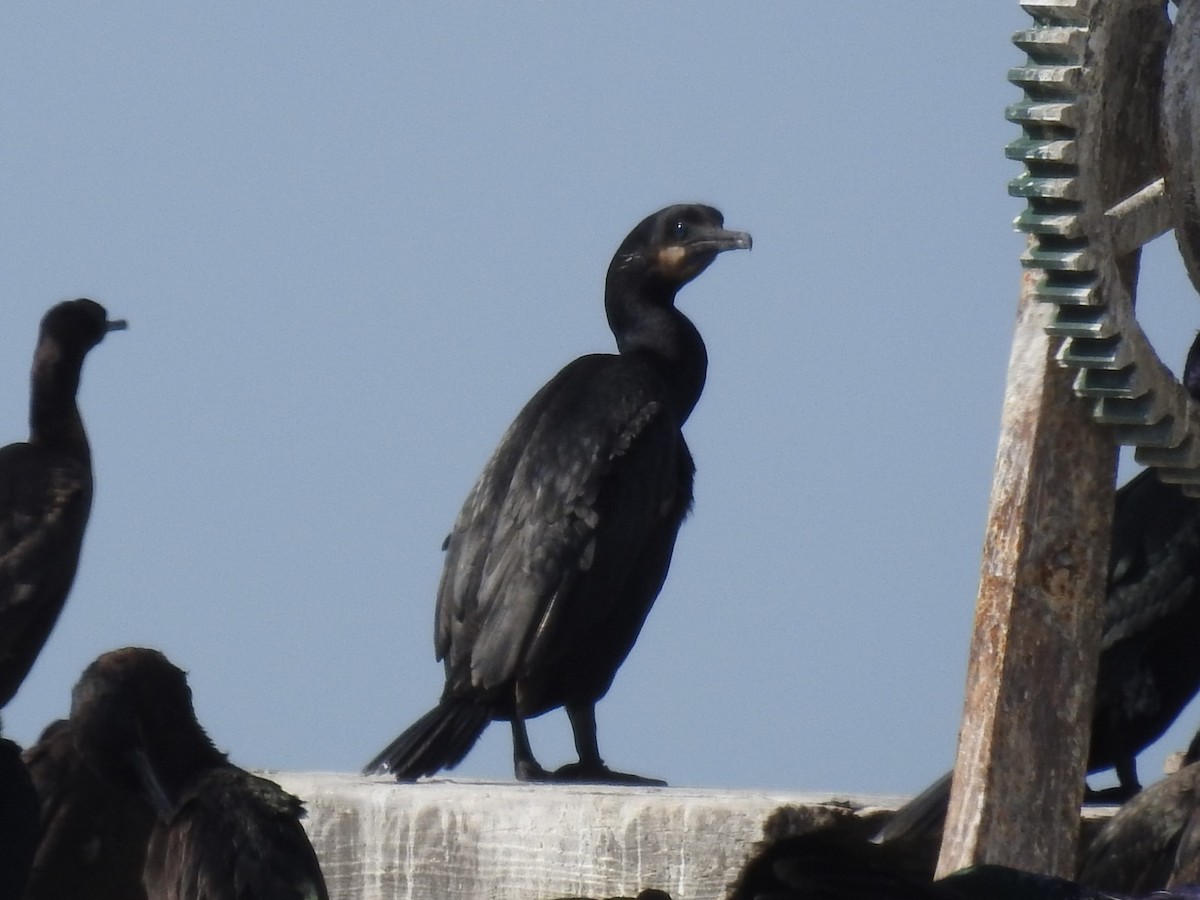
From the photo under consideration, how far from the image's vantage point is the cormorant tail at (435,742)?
607 centimetres

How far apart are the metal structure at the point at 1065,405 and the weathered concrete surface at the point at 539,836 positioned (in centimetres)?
56

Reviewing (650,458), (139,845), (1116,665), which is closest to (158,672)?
(139,845)

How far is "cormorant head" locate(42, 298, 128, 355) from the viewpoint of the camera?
8828 mm

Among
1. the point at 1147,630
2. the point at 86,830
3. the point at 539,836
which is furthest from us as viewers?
the point at 1147,630

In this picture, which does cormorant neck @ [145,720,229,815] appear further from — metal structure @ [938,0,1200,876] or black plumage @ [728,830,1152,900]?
black plumage @ [728,830,1152,900]

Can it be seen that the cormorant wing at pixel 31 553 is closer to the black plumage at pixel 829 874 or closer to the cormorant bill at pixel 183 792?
the cormorant bill at pixel 183 792

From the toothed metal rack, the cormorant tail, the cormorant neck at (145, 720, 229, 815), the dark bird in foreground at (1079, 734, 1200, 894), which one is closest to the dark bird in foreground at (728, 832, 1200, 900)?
the toothed metal rack

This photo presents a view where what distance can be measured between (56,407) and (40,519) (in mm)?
807

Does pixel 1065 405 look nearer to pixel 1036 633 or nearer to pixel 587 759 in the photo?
pixel 1036 633

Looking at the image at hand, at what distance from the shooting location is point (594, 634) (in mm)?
6434

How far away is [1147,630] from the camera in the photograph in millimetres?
5742

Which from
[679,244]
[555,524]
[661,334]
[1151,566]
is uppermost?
[679,244]

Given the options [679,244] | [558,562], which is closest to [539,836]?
[558,562]

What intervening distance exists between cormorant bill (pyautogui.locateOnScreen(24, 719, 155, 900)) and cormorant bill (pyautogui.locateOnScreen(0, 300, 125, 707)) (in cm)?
215
